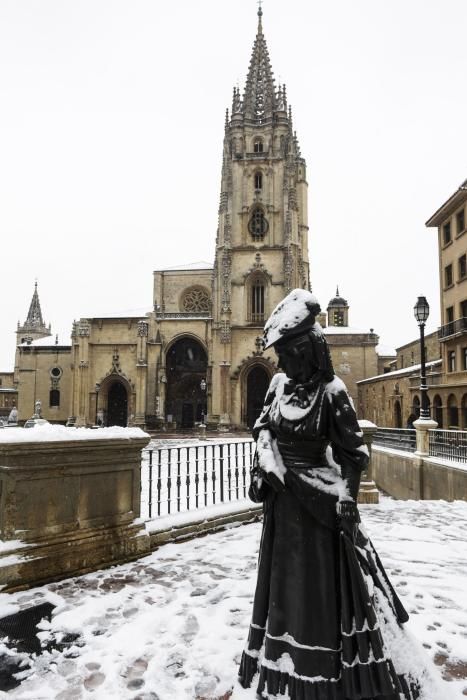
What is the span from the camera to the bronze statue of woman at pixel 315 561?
226cm

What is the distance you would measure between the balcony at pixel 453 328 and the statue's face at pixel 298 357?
80.9 feet

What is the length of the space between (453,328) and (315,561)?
2649 cm

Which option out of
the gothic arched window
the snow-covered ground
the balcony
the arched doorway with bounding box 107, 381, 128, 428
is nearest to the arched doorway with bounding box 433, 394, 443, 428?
the balcony

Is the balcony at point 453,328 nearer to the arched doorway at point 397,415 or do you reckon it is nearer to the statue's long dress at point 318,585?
the arched doorway at point 397,415

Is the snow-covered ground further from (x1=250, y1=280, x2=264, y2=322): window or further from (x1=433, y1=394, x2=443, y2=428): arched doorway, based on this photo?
(x1=250, y1=280, x2=264, y2=322): window

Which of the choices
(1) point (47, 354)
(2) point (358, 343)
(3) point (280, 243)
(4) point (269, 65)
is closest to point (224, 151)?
(3) point (280, 243)

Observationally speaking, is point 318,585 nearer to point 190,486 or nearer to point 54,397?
point 190,486

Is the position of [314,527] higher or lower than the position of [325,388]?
lower

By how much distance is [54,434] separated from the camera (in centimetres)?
452

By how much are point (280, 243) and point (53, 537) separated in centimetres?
3755

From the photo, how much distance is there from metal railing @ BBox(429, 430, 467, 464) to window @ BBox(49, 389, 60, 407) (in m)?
38.4

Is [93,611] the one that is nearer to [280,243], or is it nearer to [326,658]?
[326,658]

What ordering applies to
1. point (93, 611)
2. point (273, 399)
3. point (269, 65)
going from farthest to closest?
point (269, 65), point (93, 611), point (273, 399)

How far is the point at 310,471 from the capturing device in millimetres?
2471
